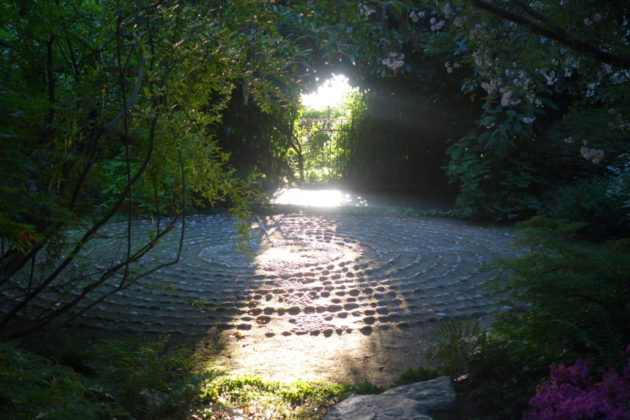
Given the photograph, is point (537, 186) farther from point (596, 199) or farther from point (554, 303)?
point (554, 303)

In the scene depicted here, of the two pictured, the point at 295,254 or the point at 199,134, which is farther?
the point at 295,254

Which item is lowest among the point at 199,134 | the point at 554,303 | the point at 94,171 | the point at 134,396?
the point at 134,396

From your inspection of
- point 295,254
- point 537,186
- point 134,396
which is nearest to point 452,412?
point 134,396

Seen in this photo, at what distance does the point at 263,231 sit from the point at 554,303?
576 cm

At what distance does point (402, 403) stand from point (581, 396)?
859 mm

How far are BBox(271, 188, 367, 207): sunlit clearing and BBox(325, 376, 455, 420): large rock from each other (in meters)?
7.33

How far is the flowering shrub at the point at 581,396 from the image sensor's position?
2.12m

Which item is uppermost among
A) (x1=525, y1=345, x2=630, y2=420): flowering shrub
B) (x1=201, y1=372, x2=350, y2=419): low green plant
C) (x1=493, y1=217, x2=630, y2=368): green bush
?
(x1=493, y1=217, x2=630, y2=368): green bush

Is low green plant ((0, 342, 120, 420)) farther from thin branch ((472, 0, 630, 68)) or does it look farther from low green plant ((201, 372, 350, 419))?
thin branch ((472, 0, 630, 68))

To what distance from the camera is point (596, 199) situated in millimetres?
7344

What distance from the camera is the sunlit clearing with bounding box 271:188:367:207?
10.6 meters

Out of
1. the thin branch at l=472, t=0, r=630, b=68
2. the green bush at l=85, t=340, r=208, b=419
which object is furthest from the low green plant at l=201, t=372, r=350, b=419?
the thin branch at l=472, t=0, r=630, b=68

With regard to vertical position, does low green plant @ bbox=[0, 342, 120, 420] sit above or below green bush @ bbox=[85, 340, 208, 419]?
above

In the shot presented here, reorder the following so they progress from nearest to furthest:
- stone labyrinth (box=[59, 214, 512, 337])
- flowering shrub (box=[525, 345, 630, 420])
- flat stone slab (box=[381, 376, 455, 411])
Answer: flowering shrub (box=[525, 345, 630, 420]) → flat stone slab (box=[381, 376, 455, 411]) → stone labyrinth (box=[59, 214, 512, 337])
